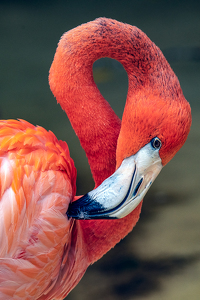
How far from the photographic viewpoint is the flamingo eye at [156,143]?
3.11 feet

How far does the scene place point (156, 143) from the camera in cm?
95

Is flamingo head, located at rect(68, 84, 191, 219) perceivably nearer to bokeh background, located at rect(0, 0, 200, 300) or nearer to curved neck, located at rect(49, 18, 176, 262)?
curved neck, located at rect(49, 18, 176, 262)

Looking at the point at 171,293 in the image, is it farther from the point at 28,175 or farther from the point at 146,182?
the point at 28,175

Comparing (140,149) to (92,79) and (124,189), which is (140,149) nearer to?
(124,189)

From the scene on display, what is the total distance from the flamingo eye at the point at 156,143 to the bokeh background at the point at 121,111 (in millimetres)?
1261

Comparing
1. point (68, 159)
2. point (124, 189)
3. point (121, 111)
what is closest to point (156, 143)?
point (124, 189)

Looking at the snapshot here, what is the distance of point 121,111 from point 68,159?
2.28m

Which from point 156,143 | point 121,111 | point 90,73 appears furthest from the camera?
point 121,111

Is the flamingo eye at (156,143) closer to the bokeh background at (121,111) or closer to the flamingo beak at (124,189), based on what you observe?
the flamingo beak at (124,189)

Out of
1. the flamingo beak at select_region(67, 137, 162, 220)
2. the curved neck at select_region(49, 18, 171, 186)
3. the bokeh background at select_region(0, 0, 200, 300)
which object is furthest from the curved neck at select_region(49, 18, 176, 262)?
the bokeh background at select_region(0, 0, 200, 300)

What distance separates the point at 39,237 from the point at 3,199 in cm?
15

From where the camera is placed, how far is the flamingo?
92cm

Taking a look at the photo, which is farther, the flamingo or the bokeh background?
the bokeh background

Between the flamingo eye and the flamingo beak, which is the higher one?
the flamingo eye
